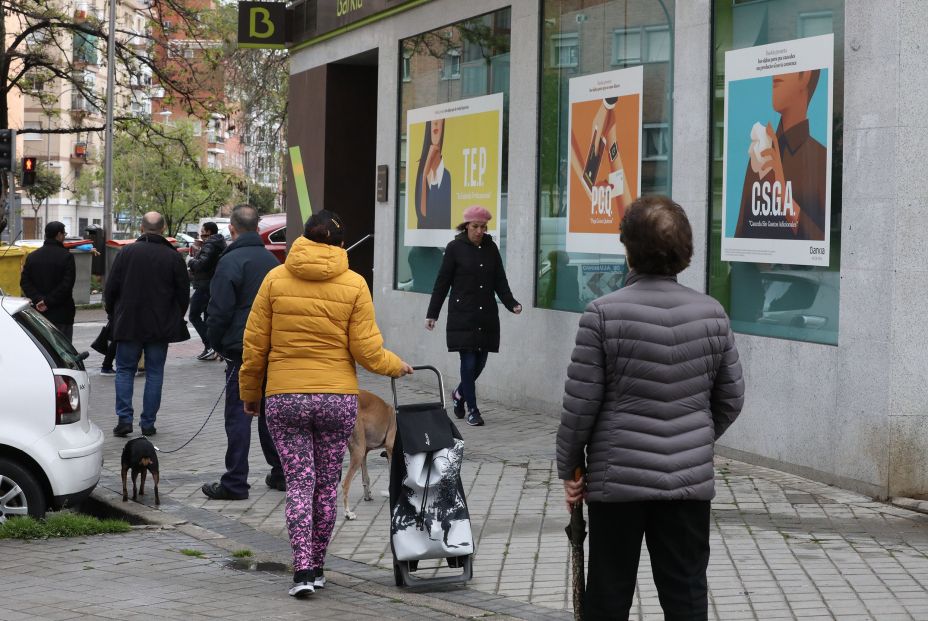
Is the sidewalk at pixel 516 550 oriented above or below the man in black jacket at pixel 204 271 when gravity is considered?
below

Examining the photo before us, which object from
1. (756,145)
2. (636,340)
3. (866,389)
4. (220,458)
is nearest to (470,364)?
(220,458)

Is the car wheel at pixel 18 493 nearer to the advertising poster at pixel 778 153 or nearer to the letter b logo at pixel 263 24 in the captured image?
the advertising poster at pixel 778 153

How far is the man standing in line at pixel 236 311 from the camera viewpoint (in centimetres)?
857

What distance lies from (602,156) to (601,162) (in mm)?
55

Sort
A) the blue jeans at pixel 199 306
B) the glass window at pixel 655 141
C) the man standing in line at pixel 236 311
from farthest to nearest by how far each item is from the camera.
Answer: the blue jeans at pixel 199 306, the glass window at pixel 655 141, the man standing in line at pixel 236 311

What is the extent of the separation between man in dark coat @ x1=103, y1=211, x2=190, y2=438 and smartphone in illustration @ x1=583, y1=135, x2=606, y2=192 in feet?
12.1

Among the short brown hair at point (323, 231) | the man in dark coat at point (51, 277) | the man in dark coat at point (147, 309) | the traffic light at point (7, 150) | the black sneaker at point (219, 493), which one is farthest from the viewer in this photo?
the traffic light at point (7, 150)

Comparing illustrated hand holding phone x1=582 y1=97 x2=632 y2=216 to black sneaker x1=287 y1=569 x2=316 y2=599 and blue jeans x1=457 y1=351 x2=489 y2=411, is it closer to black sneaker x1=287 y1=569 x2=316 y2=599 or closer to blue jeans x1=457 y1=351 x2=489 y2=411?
blue jeans x1=457 y1=351 x2=489 y2=411

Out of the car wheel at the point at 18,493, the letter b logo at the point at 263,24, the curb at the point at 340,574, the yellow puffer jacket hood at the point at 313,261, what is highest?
the letter b logo at the point at 263,24

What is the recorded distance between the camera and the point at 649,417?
4145 millimetres

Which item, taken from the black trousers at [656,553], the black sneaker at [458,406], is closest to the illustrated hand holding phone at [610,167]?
the black sneaker at [458,406]

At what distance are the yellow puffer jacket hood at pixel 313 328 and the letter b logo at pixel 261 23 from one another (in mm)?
14135

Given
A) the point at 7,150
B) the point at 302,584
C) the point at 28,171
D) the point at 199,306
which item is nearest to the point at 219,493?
the point at 302,584

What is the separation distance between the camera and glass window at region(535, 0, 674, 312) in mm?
11250
